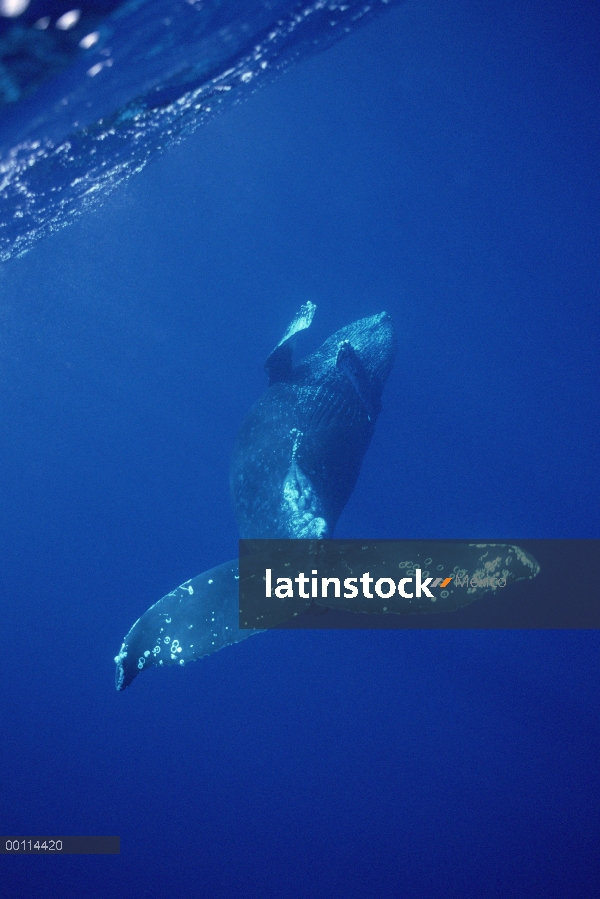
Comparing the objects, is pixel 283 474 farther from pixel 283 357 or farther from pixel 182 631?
pixel 283 357

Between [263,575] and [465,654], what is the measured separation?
1119cm

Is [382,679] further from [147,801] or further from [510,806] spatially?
[147,801]

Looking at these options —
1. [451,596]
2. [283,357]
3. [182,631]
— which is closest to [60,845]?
[182,631]

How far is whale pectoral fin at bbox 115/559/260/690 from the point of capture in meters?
6.05

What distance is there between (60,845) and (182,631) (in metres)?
17.4

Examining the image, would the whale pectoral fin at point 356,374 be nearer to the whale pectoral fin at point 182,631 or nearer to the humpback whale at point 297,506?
the humpback whale at point 297,506

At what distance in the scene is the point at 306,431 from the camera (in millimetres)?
8734

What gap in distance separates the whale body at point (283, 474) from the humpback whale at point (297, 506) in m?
0.02

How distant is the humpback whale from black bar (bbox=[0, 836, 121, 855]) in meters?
16.0

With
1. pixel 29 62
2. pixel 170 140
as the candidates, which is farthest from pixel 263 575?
pixel 170 140

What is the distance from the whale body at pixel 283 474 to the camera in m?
6.20

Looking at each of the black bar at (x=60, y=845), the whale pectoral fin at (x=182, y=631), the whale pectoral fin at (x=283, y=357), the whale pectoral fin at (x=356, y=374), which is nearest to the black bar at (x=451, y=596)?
the whale pectoral fin at (x=182, y=631)

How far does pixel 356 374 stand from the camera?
10.3 m

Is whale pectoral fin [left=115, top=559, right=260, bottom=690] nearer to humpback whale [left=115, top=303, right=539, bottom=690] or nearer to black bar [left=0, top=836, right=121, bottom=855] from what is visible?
humpback whale [left=115, top=303, right=539, bottom=690]
